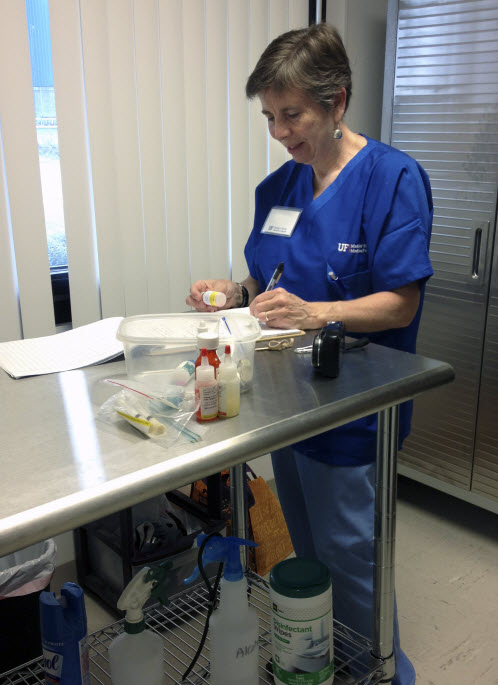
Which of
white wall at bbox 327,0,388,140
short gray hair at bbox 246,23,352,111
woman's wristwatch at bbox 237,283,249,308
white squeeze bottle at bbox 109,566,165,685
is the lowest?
white squeeze bottle at bbox 109,566,165,685

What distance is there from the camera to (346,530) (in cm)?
152

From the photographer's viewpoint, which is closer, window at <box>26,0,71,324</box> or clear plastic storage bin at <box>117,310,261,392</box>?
clear plastic storage bin at <box>117,310,261,392</box>

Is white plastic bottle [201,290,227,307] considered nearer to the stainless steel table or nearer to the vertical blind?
the stainless steel table

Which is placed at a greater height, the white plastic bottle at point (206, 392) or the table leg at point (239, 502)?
the white plastic bottle at point (206, 392)

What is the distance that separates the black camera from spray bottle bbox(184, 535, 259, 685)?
1.20ft

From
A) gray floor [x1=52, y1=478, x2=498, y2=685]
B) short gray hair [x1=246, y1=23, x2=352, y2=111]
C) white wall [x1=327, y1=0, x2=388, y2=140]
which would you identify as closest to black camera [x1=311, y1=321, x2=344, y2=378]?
short gray hair [x1=246, y1=23, x2=352, y2=111]

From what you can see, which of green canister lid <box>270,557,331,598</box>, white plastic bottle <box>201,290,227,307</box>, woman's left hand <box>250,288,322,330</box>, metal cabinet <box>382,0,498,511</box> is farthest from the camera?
metal cabinet <box>382,0,498,511</box>

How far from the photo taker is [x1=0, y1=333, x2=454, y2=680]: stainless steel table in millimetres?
803

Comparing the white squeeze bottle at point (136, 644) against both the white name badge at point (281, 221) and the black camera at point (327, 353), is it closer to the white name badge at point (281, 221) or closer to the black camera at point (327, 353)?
the black camera at point (327, 353)


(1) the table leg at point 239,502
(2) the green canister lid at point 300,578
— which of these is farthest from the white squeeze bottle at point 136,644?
(1) the table leg at point 239,502

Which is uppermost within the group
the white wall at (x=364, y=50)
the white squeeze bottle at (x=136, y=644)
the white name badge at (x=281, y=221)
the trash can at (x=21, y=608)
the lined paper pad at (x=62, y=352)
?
the white wall at (x=364, y=50)

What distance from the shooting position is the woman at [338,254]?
4.70 feet

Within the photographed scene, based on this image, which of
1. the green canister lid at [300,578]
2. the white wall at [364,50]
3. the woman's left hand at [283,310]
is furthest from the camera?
the white wall at [364,50]

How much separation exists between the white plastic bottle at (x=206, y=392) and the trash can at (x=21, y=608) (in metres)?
0.99
